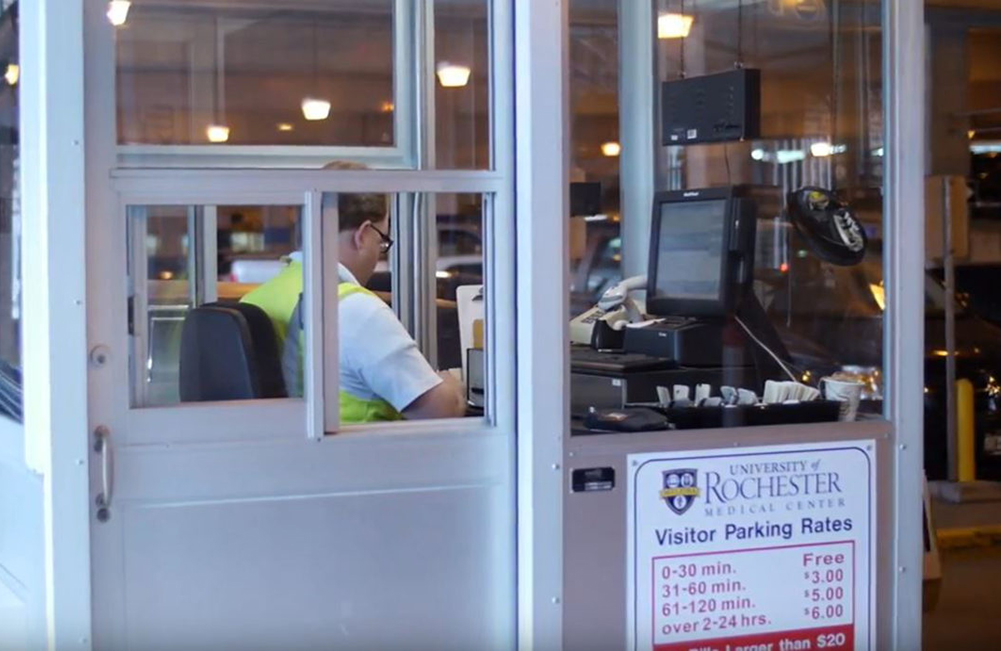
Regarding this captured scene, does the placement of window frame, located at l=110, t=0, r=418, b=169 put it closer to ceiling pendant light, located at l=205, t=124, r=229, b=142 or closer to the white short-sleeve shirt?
ceiling pendant light, located at l=205, t=124, r=229, b=142

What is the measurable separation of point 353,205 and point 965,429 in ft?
16.7

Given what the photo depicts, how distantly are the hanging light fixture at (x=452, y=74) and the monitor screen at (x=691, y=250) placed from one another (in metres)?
0.76

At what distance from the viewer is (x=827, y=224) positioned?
3.92 m

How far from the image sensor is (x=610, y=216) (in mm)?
4309

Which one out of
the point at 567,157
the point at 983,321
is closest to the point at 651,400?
the point at 567,157

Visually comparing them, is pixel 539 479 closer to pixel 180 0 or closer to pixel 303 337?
pixel 303 337

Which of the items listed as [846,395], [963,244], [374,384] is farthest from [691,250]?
[963,244]

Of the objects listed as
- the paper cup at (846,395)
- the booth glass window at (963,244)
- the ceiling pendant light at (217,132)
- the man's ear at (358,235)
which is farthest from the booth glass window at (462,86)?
the booth glass window at (963,244)

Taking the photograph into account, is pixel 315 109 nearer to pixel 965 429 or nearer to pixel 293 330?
pixel 293 330

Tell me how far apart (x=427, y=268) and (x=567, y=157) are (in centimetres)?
124

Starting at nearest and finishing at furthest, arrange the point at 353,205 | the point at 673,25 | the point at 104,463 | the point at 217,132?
1. the point at 104,463
2. the point at 353,205
3. the point at 217,132
4. the point at 673,25

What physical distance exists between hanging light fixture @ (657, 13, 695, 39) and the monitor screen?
871 mm

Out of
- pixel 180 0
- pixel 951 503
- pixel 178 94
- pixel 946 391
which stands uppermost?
pixel 180 0

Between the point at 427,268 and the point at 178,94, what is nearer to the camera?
the point at 178,94
